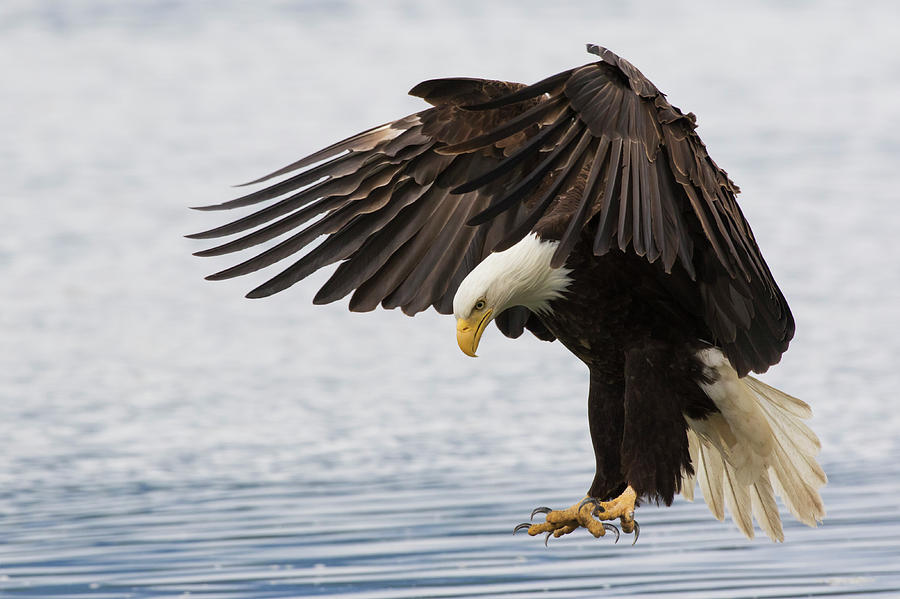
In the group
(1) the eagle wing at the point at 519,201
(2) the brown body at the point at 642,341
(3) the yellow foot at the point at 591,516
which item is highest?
(1) the eagle wing at the point at 519,201

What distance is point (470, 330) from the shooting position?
440 cm

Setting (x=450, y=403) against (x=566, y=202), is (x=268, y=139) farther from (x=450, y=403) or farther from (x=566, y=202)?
(x=566, y=202)

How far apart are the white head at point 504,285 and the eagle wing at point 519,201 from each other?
0.08 m

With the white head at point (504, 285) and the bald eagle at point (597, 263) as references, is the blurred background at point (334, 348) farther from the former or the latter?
the white head at point (504, 285)

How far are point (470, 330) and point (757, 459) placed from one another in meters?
1.37

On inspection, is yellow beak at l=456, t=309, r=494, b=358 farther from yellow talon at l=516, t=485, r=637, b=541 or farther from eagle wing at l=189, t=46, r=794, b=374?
yellow talon at l=516, t=485, r=637, b=541

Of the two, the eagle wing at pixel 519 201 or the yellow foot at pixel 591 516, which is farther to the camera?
the yellow foot at pixel 591 516

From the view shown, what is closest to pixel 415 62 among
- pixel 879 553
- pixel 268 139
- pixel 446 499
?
pixel 268 139

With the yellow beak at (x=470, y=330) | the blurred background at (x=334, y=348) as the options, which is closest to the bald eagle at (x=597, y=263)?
the yellow beak at (x=470, y=330)

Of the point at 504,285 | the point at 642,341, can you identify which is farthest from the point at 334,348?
the point at 504,285

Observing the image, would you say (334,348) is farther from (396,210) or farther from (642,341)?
(642,341)

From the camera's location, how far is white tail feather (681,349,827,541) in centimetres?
518

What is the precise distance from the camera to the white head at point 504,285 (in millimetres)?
4410

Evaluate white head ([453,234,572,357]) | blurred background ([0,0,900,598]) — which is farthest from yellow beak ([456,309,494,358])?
blurred background ([0,0,900,598])
